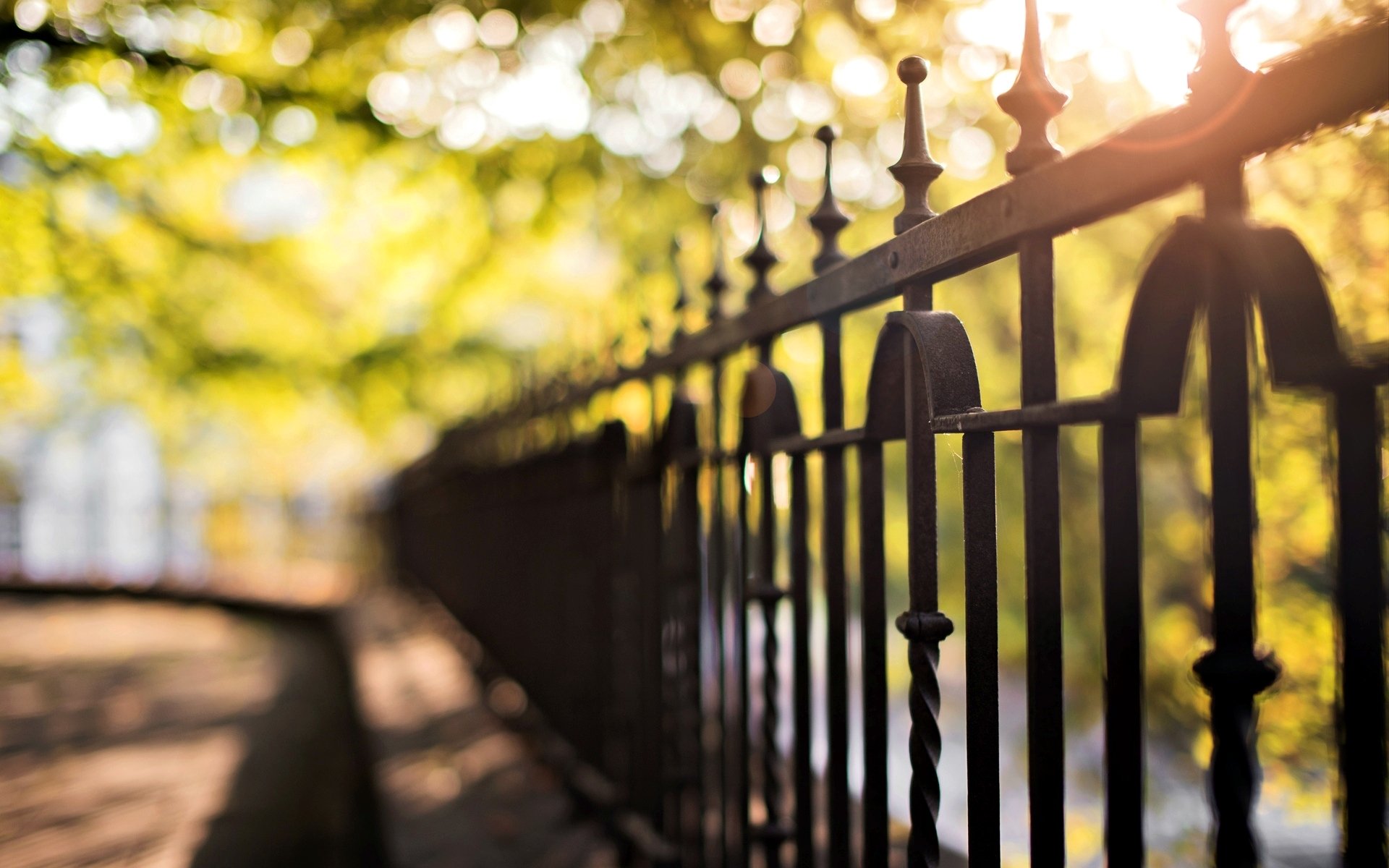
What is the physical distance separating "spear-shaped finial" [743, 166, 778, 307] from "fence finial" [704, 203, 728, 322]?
0.19 meters

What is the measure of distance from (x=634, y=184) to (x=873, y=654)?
4.53 m

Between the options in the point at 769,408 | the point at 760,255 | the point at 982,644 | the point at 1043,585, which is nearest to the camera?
the point at 1043,585

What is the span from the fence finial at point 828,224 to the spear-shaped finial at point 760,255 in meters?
0.23

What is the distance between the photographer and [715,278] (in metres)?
2.26

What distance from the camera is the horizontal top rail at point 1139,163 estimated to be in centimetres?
77

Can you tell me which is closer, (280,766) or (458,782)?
(458,782)

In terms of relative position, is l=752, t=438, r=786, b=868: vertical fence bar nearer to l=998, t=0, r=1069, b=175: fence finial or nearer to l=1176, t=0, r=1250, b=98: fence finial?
l=998, t=0, r=1069, b=175: fence finial

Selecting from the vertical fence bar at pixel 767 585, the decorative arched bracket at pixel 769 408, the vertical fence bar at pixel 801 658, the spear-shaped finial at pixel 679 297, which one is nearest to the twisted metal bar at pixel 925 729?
the vertical fence bar at pixel 801 658

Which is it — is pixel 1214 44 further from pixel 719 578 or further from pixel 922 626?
pixel 719 578

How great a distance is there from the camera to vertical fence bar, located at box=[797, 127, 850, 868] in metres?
1.62

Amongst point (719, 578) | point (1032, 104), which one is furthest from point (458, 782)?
point (1032, 104)

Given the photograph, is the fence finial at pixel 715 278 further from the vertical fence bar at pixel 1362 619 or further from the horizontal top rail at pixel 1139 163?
the vertical fence bar at pixel 1362 619

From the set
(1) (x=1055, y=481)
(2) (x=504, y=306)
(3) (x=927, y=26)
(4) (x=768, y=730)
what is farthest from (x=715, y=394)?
(2) (x=504, y=306)

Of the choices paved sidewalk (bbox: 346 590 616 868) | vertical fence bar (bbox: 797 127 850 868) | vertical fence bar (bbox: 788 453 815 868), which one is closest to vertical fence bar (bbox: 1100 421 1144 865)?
vertical fence bar (bbox: 797 127 850 868)
